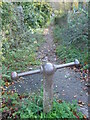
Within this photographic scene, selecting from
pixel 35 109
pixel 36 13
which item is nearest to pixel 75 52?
pixel 35 109

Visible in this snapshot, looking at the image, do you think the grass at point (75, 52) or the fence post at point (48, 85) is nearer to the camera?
the fence post at point (48, 85)

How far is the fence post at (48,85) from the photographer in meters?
1.84

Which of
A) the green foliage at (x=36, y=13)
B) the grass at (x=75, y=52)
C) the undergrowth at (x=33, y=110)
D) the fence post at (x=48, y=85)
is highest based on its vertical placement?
the green foliage at (x=36, y=13)

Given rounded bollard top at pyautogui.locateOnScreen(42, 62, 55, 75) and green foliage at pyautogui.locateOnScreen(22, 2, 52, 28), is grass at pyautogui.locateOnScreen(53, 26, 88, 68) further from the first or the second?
rounded bollard top at pyautogui.locateOnScreen(42, 62, 55, 75)

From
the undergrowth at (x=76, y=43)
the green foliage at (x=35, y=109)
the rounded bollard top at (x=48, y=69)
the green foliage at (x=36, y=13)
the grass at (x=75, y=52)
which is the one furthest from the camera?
the green foliage at (x=36, y=13)

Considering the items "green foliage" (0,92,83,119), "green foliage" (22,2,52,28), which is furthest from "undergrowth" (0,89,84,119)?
"green foliage" (22,2,52,28)

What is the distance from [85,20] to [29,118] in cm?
389

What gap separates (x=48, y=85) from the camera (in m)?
1.97

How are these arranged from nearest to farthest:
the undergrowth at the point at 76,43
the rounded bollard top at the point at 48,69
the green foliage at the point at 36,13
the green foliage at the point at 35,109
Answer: the rounded bollard top at the point at 48,69 → the green foliage at the point at 35,109 → the undergrowth at the point at 76,43 → the green foliage at the point at 36,13

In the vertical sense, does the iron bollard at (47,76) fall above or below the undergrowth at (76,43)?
below

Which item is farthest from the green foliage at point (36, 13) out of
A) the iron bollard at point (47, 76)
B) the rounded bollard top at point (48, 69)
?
the rounded bollard top at point (48, 69)

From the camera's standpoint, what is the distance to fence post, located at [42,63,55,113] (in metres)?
1.84

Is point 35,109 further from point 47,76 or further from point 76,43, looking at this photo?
point 76,43

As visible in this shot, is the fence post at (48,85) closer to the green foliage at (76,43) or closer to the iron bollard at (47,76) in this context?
the iron bollard at (47,76)
